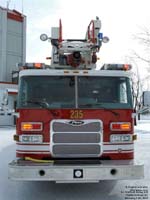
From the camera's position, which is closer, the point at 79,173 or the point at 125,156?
the point at 79,173

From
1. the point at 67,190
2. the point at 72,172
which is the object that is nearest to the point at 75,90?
the point at 72,172

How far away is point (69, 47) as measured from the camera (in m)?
8.56

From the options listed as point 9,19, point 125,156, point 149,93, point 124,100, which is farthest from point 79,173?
point 9,19

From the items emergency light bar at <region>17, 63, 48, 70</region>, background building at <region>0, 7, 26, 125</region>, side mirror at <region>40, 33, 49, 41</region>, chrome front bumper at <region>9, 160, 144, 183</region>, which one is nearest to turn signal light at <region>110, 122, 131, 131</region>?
chrome front bumper at <region>9, 160, 144, 183</region>

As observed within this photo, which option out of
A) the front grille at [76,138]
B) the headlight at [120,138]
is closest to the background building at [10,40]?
the front grille at [76,138]

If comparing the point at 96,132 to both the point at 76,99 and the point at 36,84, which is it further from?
the point at 36,84

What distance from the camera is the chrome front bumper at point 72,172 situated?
22.0 ft

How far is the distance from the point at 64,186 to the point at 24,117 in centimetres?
201

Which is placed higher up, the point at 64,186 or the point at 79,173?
the point at 79,173

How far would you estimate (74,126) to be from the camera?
7117 millimetres

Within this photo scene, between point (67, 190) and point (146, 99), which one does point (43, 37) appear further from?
point (67, 190)

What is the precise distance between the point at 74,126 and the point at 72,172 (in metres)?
0.83

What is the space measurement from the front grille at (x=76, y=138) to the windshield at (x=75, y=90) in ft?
1.55

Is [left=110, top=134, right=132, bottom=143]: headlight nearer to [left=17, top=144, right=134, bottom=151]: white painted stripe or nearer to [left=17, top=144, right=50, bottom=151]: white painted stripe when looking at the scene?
[left=17, top=144, right=134, bottom=151]: white painted stripe
